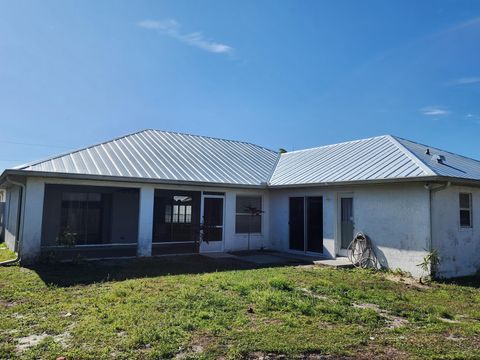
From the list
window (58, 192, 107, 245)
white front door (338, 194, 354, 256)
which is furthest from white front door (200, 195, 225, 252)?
window (58, 192, 107, 245)

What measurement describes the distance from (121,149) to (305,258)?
332 inches

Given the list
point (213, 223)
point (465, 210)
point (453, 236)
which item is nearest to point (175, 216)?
point (213, 223)

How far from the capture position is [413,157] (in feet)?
38.8

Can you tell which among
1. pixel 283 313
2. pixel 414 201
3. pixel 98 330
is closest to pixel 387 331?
pixel 283 313

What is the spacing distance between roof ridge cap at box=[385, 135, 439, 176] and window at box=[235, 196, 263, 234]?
5.93 metres

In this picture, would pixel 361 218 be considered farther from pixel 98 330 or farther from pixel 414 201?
pixel 98 330

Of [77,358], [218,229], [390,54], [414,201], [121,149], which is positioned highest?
[390,54]

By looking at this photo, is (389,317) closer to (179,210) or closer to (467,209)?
(467,209)

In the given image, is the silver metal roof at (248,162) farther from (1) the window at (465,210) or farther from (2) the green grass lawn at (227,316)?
(2) the green grass lawn at (227,316)

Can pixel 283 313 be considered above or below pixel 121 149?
below

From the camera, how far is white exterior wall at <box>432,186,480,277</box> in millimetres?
10539

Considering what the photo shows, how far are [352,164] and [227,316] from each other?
913cm

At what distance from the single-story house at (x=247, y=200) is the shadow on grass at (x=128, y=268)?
43.2 inches

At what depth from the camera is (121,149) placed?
15172 mm
